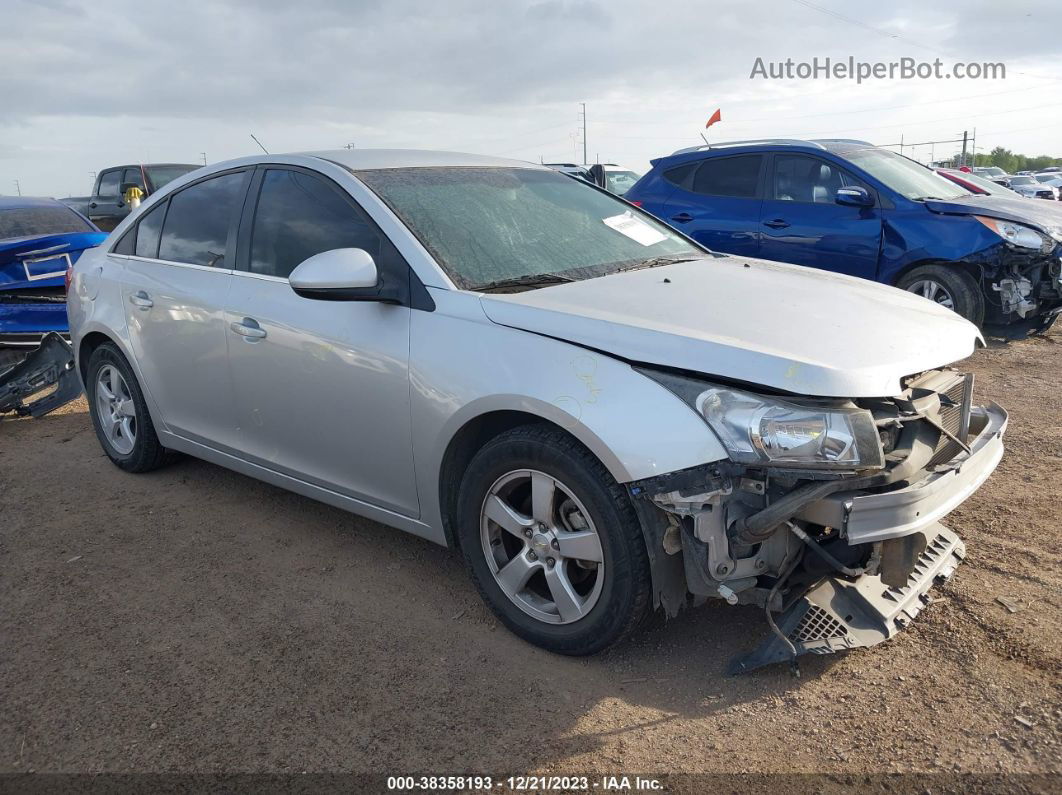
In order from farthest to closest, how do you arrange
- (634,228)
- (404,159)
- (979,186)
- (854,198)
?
1. (979,186)
2. (854,198)
3. (634,228)
4. (404,159)

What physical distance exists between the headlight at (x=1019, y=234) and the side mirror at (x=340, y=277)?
236 inches

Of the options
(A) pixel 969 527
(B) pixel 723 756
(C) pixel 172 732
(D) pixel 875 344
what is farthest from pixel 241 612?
(A) pixel 969 527

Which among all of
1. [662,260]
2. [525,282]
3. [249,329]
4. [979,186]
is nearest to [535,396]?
[525,282]

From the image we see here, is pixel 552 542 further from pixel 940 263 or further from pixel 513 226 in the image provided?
pixel 940 263

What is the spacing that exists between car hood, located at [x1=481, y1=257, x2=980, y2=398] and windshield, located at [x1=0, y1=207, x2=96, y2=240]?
5.97 meters

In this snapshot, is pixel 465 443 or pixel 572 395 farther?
pixel 465 443

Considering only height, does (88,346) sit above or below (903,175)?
below

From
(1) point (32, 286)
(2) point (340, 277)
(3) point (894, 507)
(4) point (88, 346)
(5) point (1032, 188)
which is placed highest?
(2) point (340, 277)

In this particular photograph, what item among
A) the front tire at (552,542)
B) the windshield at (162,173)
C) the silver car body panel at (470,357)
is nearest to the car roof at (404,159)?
the silver car body panel at (470,357)

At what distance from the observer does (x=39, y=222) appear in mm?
7734

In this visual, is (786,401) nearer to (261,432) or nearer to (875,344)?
(875,344)

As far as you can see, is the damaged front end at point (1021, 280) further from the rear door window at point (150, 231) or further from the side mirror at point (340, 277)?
the rear door window at point (150, 231)

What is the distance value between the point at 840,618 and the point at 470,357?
1.51m

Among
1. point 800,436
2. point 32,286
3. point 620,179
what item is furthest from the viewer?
point 620,179
